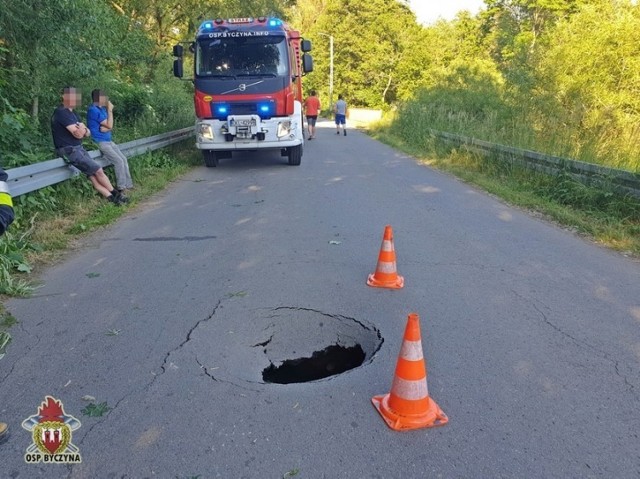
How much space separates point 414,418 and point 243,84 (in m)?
9.65

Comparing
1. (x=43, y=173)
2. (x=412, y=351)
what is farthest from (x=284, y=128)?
(x=412, y=351)

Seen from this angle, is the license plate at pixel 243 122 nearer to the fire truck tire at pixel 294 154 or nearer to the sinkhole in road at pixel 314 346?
the fire truck tire at pixel 294 154

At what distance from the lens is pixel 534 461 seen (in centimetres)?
243

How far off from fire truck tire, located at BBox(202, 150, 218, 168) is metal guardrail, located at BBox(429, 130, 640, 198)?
21.7 ft

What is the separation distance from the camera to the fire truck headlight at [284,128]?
1134cm

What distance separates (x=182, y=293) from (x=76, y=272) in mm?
1366

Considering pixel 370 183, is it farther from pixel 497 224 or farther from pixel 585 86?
pixel 585 86

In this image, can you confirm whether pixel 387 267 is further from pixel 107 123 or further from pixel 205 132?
pixel 205 132

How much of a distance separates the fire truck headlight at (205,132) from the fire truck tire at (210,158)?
734mm

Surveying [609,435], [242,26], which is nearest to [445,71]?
[242,26]

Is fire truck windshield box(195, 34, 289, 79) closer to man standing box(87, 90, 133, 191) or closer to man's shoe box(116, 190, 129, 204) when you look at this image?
man standing box(87, 90, 133, 191)

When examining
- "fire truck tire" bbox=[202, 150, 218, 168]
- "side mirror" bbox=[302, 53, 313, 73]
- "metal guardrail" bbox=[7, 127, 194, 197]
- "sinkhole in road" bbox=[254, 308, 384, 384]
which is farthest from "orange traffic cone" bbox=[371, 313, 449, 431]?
"side mirror" bbox=[302, 53, 313, 73]

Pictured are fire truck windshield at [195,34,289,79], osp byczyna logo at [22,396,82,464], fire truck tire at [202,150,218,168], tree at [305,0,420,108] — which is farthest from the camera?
tree at [305,0,420,108]

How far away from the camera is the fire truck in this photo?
1096cm
